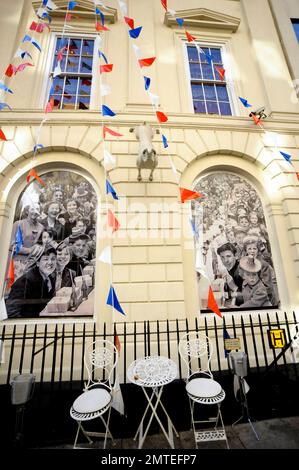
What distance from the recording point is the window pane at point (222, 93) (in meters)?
7.30

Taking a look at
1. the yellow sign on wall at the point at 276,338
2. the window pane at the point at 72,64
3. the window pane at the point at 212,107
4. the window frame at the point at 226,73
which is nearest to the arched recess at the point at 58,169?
the window pane at the point at 72,64

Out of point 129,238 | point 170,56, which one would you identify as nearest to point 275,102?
Answer: point 170,56

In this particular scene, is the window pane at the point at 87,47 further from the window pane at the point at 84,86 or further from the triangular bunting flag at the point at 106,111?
the triangular bunting flag at the point at 106,111

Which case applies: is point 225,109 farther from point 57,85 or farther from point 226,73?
point 57,85

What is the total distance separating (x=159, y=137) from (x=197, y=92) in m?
2.58

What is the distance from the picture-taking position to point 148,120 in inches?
247

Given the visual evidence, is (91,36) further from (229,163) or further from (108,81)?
(229,163)

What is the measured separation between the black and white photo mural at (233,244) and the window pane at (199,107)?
227 centimetres

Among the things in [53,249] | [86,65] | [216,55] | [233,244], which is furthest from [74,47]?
[233,244]

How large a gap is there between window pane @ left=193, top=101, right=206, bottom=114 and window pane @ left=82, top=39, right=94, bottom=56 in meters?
3.80

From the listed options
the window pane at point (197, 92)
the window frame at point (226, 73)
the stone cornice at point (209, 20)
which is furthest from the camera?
the stone cornice at point (209, 20)

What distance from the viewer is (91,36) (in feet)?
24.5

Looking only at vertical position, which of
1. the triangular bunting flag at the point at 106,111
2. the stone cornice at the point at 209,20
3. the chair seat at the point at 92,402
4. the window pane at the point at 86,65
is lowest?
the chair seat at the point at 92,402
